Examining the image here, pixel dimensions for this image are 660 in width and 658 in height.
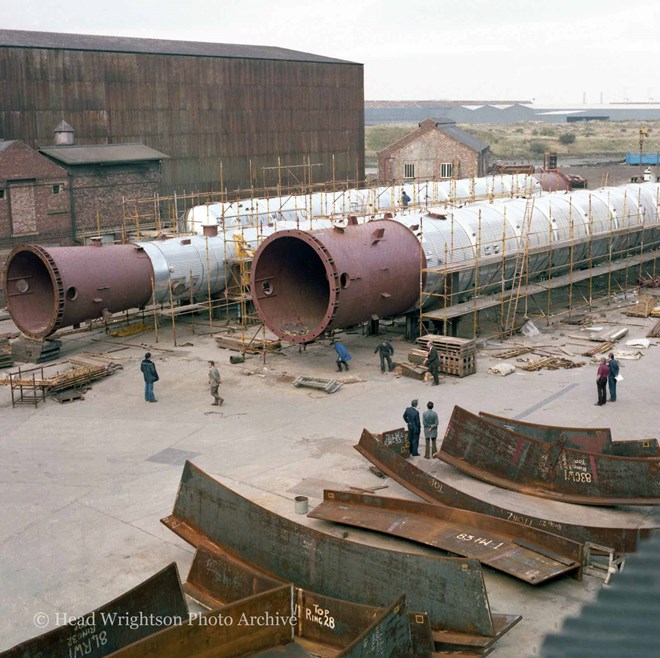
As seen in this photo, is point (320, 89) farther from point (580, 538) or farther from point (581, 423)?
point (580, 538)

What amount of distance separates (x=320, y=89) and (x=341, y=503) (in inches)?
1722

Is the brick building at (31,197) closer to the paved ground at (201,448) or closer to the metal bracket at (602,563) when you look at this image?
the paved ground at (201,448)

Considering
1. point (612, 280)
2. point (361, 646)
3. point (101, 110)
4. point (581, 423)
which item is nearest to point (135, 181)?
point (101, 110)

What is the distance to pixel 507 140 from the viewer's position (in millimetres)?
141750

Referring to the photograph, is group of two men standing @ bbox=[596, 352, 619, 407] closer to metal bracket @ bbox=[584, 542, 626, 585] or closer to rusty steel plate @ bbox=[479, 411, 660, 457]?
rusty steel plate @ bbox=[479, 411, 660, 457]

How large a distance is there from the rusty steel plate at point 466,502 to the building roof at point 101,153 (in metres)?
25.8

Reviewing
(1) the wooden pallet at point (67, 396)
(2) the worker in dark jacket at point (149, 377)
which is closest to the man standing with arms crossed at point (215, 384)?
(2) the worker in dark jacket at point (149, 377)

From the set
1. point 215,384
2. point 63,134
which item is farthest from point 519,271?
point 63,134

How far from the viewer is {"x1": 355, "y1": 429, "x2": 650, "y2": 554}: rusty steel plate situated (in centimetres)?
1332

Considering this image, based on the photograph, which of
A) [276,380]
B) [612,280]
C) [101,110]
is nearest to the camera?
[276,380]

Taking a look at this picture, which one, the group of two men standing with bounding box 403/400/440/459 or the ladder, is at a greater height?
the ladder

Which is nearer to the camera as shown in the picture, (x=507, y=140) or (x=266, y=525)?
(x=266, y=525)

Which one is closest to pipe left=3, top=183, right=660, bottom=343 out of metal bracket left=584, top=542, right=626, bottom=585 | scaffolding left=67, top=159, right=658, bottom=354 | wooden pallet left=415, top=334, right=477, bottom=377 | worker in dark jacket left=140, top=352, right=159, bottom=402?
scaffolding left=67, top=159, right=658, bottom=354

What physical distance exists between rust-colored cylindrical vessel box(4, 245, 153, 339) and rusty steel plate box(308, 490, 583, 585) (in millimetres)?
13647
